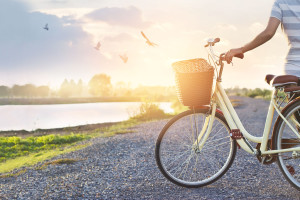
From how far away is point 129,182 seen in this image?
419cm

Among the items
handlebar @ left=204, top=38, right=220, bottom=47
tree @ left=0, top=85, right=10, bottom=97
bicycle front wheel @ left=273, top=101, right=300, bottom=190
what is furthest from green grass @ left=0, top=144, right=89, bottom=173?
tree @ left=0, top=85, right=10, bottom=97

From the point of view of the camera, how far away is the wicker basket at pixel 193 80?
3.31 m

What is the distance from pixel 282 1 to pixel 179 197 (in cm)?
229

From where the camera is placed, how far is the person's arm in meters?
3.18

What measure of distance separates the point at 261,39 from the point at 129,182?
7.85ft

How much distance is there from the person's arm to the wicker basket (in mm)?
267

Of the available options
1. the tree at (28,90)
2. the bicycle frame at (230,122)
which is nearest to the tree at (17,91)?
the tree at (28,90)

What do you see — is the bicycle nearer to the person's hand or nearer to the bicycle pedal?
the bicycle pedal

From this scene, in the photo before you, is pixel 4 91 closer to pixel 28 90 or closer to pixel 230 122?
pixel 28 90

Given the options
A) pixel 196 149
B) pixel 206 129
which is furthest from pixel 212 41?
pixel 196 149

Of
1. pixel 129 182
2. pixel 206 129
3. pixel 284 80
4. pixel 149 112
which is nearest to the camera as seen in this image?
pixel 284 80

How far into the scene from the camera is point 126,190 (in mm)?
3844

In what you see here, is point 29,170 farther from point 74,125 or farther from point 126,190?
point 74,125

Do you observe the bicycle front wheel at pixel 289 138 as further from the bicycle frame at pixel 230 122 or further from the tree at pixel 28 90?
the tree at pixel 28 90
